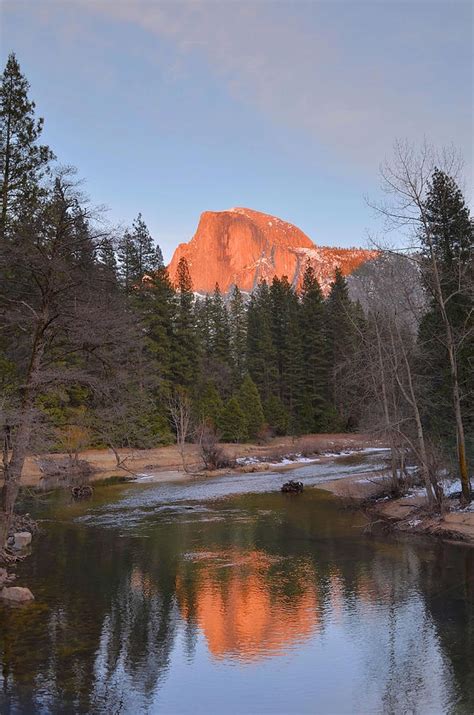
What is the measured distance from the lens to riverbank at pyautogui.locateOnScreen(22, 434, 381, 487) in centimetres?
3750

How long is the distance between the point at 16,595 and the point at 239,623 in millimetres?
5085

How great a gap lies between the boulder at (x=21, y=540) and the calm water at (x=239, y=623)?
1.16ft

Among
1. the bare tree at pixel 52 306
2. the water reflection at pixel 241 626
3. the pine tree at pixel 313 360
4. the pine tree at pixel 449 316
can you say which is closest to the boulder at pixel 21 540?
the water reflection at pixel 241 626

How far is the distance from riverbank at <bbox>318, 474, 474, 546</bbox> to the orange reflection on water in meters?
5.41

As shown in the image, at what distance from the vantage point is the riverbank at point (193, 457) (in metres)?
37.5

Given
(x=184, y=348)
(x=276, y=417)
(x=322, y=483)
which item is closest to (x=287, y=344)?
(x=276, y=417)

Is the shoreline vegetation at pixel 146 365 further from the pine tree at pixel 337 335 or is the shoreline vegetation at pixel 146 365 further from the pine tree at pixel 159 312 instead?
the pine tree at pixel 337 335

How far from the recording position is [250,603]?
43.0 feet

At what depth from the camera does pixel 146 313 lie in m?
54.5

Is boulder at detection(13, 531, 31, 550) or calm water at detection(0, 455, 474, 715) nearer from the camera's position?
calm water at detection(0, 455, 474, 715)

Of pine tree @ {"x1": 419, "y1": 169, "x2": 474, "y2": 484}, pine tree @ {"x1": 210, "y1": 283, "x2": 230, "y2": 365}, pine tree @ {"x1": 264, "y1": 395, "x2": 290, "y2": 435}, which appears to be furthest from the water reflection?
pine tree @ {"x1": 210, "y1": 283, "x2": 230, "y2": 365}

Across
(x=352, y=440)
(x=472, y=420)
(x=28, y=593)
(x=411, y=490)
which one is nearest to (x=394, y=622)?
Answer: (x=28, y=593)

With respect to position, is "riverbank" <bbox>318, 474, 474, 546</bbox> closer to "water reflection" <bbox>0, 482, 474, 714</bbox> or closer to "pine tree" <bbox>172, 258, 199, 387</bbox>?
"water reflection" <bbox>0, 482, 474, 714</bbox>

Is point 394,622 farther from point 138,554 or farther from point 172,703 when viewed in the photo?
point 138,554
